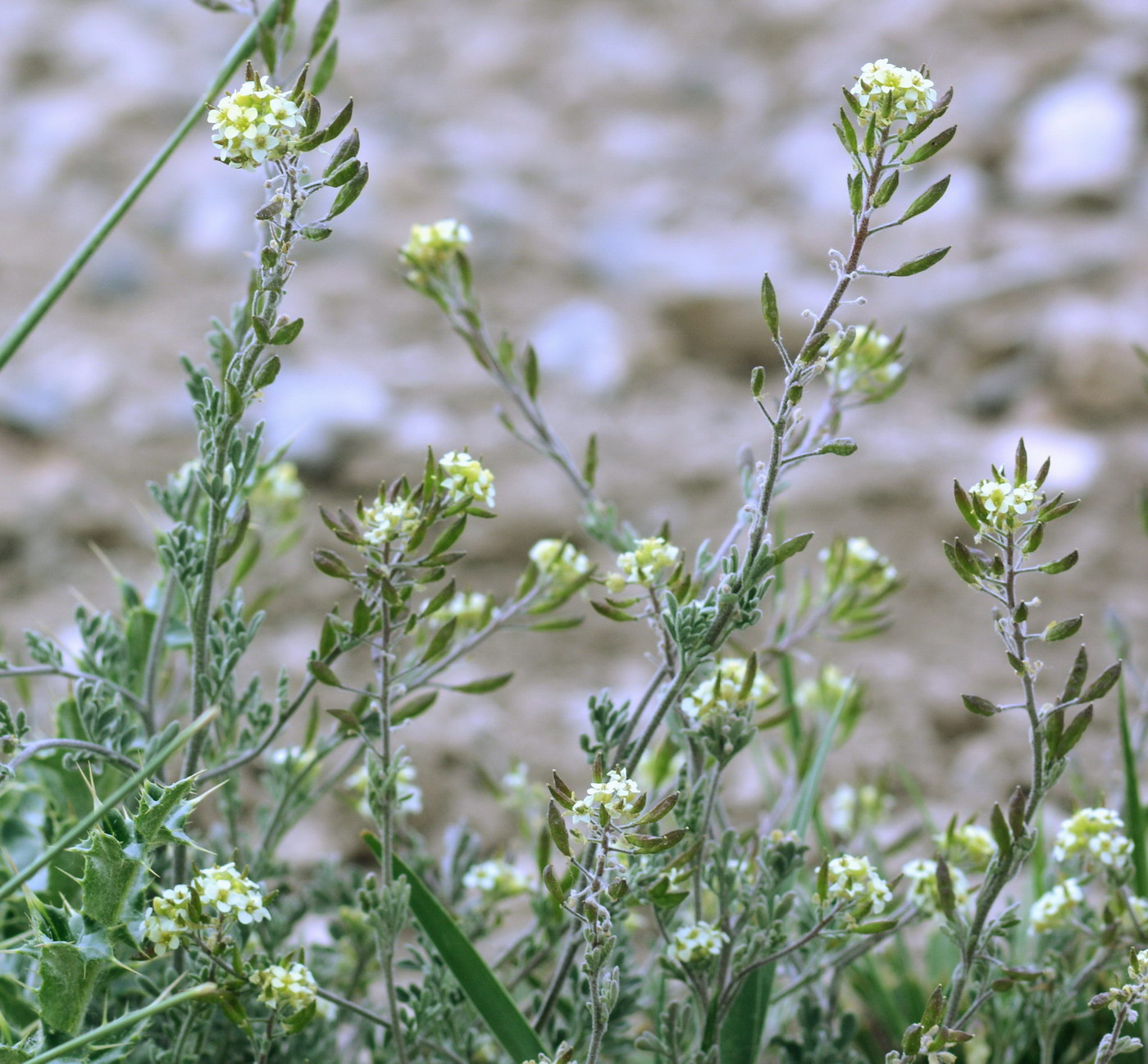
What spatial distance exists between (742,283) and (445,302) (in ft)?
3.19

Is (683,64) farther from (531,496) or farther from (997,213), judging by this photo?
(531,496)

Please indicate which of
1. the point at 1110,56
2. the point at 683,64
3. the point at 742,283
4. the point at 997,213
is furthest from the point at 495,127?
the point at 1110,56

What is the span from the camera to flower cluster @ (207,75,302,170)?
620 millimetres

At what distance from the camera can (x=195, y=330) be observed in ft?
6.18

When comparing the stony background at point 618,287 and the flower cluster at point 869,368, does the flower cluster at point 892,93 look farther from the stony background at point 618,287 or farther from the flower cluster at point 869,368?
the stony background at point 618,287

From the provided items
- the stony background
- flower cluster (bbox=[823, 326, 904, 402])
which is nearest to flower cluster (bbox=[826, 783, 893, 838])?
the stony background

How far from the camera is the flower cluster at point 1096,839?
79cm

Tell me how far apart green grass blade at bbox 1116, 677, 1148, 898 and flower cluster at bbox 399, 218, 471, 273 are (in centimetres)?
60

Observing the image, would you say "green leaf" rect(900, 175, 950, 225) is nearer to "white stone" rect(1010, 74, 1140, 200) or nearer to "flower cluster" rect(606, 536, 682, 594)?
"flower cluster" rect(606, 536, 682, 594)

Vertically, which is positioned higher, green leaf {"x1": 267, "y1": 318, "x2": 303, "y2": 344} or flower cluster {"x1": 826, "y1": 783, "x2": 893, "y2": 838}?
flower cluster {"x1": 826, "y1": 783, "x2": 893, "y2": 838}

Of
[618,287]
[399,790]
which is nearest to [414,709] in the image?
[399,790]

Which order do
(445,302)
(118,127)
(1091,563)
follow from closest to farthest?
(445,302), (1091,563), (118,127)

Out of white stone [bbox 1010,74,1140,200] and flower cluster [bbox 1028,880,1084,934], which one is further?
white stone [bbox 1010,74,1140,200]

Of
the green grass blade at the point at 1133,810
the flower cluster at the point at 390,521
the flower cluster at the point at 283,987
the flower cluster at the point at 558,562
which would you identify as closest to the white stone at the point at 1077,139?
the green grass blade at the point at 1133,810
